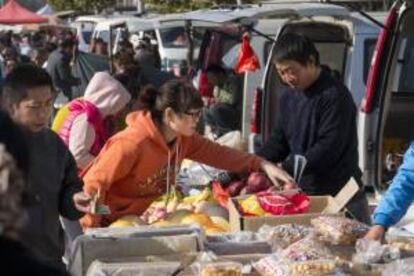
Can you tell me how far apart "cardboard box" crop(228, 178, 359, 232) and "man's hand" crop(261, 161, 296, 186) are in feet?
0.95

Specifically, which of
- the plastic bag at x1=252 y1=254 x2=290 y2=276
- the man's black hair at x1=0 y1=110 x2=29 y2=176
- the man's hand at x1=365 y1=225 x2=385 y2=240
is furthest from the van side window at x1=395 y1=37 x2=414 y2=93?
the man's black hair at x1=0 y1=110 x2=29 y2=176

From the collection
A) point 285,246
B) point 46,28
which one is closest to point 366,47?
point 285,246

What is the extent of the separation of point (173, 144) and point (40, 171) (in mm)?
1103

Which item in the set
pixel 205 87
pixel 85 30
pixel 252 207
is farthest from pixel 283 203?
pixel 85 30

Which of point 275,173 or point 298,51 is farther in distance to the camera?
point 298,51

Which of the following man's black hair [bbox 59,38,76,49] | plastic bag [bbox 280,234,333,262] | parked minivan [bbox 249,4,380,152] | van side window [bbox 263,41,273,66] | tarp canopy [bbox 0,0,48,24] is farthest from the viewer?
tarp canopy [bbox 0,0,48,24]

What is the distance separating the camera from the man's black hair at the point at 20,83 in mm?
3744

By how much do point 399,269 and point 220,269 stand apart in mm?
632

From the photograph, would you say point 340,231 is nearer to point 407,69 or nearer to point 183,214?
point 183,214

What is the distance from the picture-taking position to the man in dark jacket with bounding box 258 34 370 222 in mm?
5301

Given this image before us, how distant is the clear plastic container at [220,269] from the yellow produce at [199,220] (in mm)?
984

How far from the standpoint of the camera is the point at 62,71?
1603 centimetres

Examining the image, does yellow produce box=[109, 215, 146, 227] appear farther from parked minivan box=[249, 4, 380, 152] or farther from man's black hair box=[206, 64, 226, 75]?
man's black hair box=[206, 64, 226, 75]

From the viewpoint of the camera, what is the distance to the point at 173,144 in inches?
193
